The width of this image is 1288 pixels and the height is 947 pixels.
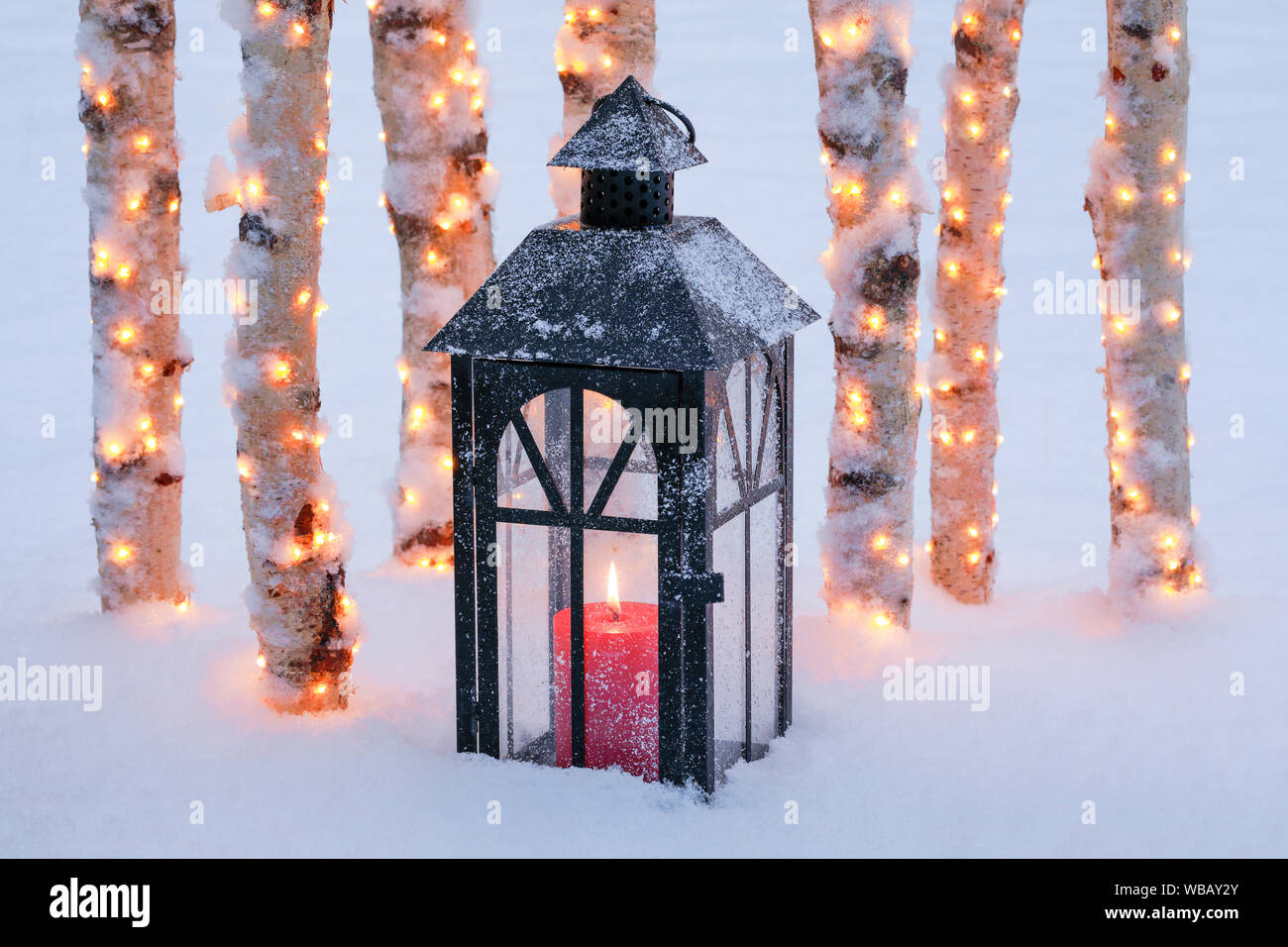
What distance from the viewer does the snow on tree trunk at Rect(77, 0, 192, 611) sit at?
17.1ft

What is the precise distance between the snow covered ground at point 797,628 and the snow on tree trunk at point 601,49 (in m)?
1.21

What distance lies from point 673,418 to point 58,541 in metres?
3.60

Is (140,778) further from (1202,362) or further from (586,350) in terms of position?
(1202,362)

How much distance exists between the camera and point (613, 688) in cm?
418

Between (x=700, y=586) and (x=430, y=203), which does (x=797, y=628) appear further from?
(x=430, y=203)

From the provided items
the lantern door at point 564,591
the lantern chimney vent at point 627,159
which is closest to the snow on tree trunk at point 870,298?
the lantern door at point 564,591

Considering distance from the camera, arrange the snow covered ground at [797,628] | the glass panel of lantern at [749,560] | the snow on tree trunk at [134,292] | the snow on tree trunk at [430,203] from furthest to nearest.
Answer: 1. the snow on tree trunk at [430,203]
2. the snow on tree trunk at [134,292]
3. the glass panel of lantern at [749,560]
4. the snow covered ground at [797,628]

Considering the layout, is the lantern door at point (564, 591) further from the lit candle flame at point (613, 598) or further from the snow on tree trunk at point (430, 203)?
the snow on tree trunk at point (430, 203)

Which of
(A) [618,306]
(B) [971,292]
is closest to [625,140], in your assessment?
(A) [618,306]

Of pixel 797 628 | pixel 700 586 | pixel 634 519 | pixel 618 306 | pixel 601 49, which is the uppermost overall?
pixel 601 49

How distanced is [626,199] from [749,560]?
1.00 metres

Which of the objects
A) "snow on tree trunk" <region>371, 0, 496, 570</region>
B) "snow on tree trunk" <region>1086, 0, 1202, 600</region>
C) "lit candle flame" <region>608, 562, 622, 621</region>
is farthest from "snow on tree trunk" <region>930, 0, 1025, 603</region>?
"lit candle flame" <region>608, 562, 622, 621</region>

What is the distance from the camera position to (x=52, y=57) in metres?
12.7

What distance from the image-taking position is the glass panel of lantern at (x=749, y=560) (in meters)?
4.20
